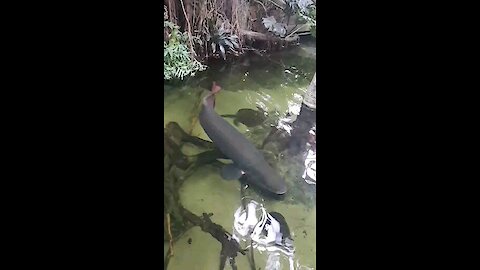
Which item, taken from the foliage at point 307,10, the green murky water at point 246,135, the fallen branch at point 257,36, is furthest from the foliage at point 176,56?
the foliage at point 307,10

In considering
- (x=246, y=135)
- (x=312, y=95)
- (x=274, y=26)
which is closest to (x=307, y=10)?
(x=274, y=26)

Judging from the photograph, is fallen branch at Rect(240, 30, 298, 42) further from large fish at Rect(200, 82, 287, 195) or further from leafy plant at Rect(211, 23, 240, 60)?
large fish at Rect(200, 82, 287, 195)

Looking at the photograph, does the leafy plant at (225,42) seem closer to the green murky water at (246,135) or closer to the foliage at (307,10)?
the green murky water at (246,135)

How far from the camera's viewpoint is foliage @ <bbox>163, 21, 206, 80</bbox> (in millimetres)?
1473

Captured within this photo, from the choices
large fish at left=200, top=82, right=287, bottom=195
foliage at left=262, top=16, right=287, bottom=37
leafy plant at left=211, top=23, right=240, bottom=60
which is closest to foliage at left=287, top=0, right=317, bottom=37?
foliage at left=262, top=16, right=287, bottom=37

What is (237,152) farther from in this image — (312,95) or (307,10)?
(307,10)

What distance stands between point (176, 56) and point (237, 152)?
31cm

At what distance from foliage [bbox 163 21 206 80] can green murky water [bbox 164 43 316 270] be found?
0.11 ft

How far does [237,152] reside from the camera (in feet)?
4.84
